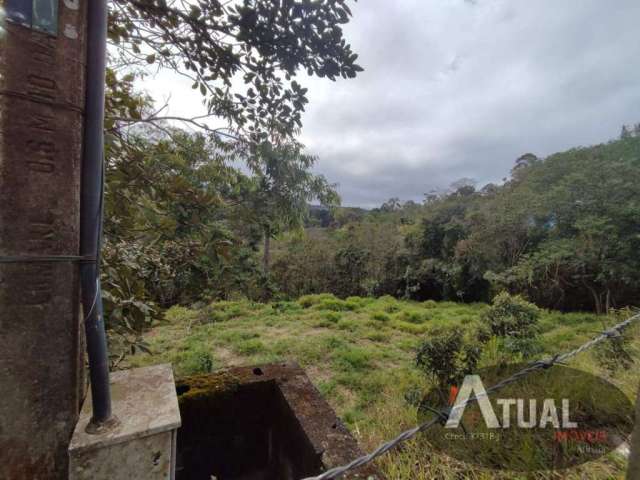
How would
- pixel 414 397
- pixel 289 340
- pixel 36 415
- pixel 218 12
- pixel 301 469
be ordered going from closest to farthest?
1. pixel 36 415
2. pixel 218 12
3. pixel 301 469
4. pixel 414 397
5. pixel 289 340

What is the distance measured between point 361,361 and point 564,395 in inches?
96.8

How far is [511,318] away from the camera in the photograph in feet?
12.6

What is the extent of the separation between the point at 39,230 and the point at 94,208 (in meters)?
0.11

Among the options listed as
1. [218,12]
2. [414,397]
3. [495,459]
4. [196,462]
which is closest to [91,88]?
[218,12]

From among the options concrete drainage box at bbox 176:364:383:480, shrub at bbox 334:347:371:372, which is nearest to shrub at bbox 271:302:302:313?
shrub at bbox 334:347:371:372

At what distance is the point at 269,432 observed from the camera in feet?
6.07

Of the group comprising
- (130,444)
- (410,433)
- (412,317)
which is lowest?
(412,317)

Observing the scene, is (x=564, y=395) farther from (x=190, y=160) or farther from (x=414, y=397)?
(x=190, y=160)

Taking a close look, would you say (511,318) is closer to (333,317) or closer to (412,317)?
(412,317)

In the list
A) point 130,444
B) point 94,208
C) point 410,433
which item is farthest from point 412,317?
point 94,208

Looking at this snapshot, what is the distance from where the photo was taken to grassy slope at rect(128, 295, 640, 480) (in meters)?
1.91

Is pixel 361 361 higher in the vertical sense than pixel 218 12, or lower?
lower

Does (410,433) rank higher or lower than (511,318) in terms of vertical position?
higher
